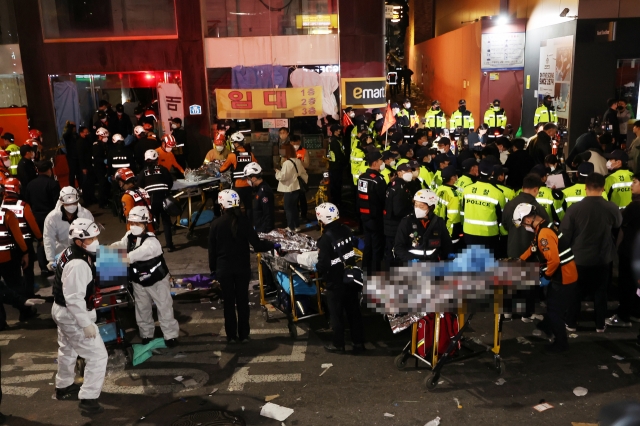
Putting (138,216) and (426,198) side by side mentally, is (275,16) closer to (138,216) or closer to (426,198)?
(138,216)

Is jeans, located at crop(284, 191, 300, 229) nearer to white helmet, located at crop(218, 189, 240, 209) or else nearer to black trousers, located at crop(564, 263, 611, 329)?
white helmet, located at crop(218, 189, 240, 209)

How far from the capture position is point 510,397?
6.59 m

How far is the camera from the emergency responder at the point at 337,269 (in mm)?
7406

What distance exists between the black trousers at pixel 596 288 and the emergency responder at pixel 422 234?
200 centimetres

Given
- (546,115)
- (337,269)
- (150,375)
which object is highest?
(546,115)

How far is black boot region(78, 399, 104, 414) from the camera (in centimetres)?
657

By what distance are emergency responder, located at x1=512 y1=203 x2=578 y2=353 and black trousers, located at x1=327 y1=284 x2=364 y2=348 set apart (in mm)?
2130

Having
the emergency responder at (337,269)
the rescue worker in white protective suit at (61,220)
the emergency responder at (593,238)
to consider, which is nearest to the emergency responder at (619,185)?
the emergency responder at (593,238)

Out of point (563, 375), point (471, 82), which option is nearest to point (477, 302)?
point (563, 375)

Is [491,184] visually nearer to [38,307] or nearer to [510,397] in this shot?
[510,397]

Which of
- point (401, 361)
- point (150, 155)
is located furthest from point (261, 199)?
point (401, 361)

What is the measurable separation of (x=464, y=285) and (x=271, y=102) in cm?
1223

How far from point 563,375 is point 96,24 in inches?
656

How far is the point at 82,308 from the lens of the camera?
6309 mm
